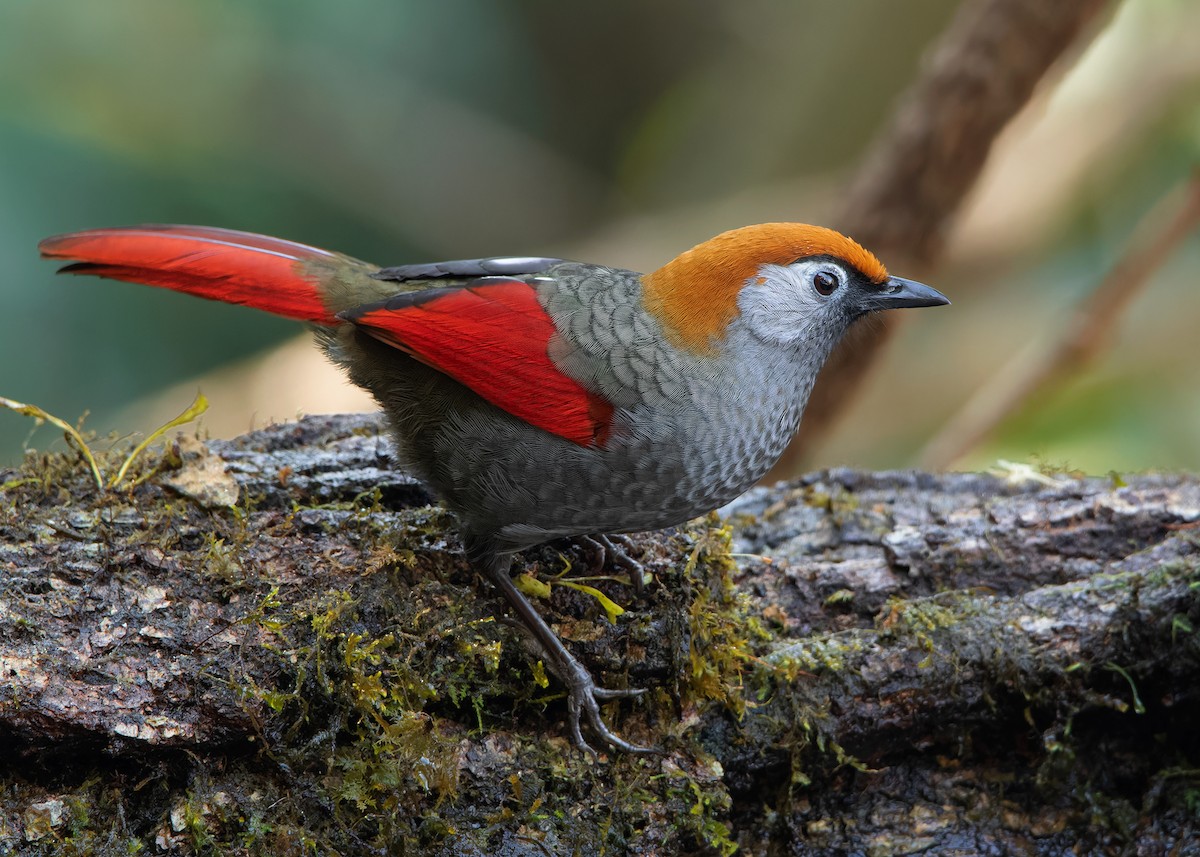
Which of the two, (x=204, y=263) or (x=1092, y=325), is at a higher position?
(x=1092, y=325)

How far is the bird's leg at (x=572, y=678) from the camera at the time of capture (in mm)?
2646

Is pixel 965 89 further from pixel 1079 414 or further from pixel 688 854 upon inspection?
pixel 688 854

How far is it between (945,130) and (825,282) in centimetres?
249

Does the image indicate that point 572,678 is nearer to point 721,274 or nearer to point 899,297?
point 721,274

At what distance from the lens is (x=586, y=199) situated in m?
8.07

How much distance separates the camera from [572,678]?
105 inches

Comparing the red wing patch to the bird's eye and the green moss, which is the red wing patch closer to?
the green moss

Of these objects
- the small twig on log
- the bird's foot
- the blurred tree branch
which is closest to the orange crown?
the bird's foot

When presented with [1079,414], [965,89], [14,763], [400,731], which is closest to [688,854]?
[400,731]

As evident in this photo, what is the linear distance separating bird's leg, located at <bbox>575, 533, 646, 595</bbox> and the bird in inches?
1.1

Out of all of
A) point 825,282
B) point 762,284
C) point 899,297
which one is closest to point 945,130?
point 899,297

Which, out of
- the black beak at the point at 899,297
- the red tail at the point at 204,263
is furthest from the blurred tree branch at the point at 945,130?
the red tail at the point at 204,263

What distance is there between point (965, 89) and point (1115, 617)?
9.93ft

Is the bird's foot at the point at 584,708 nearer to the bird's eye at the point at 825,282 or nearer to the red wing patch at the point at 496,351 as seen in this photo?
the red wing patch at the point at 496,351
